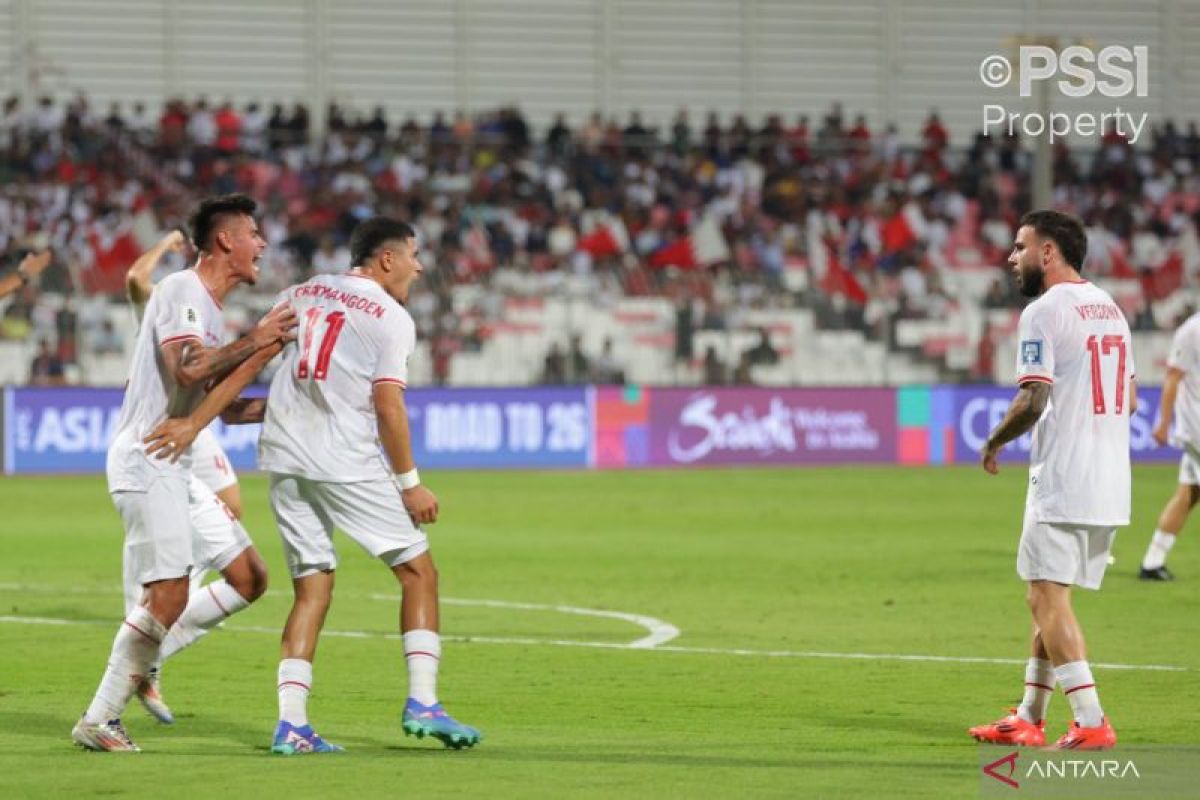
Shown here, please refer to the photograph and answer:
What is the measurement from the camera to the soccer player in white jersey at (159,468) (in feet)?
29.1

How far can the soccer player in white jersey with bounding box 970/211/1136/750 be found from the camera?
8.94 metres

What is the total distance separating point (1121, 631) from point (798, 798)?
6.68 metres

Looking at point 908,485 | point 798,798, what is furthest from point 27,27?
point 798,798

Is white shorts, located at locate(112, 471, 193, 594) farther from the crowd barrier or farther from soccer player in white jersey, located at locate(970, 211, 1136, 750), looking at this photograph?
the crowd barrier

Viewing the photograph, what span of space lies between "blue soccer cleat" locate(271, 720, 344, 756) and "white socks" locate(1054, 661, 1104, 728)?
3.07 metres

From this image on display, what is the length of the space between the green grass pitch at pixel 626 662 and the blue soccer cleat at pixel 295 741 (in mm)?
124

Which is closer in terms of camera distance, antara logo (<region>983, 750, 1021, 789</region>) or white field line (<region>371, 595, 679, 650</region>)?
antara logo (<region>983, 750, 1021, 789</region>)

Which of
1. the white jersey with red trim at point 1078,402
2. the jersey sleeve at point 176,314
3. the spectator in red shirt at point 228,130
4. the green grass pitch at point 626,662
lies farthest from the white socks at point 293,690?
the spectator in red shirt at point 228,130

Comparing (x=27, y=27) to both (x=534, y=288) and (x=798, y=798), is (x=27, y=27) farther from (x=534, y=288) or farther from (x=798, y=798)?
(x=798, y=798)

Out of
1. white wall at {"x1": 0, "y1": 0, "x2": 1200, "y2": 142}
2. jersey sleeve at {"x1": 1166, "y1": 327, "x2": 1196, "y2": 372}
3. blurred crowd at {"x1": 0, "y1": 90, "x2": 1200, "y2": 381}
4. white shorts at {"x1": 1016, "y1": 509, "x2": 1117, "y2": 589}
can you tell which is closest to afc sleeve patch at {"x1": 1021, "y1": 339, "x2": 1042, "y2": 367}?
white shorts at {"x1": 1016, "y1": 509, "x2": 1117, "y2": 589}

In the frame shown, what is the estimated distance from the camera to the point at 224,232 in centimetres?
921

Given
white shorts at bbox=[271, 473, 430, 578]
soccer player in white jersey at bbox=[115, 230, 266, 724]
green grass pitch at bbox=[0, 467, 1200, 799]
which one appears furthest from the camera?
soccer player in white jersey at bbox=[115, 230, 266, 724]

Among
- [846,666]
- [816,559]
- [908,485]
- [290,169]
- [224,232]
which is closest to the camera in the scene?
[224,232]

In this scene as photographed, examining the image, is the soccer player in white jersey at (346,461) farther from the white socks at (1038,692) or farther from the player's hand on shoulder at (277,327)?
the white socks at (1038,692)
